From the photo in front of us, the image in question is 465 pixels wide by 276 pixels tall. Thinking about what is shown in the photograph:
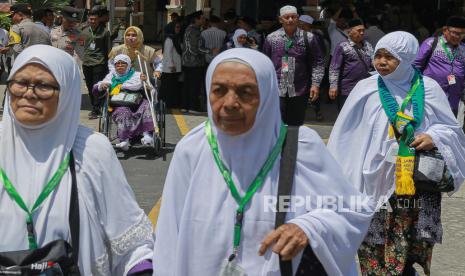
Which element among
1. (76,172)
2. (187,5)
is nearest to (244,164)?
(76,172)

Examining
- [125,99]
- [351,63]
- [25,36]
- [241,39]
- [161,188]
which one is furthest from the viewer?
[241,39]

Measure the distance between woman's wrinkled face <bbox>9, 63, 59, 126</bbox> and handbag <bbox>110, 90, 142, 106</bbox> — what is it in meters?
8.12

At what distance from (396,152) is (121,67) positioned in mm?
6235

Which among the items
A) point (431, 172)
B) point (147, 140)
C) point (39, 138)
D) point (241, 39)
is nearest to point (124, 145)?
point (147, 140)

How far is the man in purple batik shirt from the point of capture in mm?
10820

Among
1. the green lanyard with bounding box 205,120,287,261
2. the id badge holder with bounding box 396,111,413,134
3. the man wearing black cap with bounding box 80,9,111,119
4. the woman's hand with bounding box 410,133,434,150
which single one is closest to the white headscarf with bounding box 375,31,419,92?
the id badge holder with bounding box 396,111,413,134

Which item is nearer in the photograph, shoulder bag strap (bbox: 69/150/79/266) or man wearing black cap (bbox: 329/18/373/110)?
shoulder bag strap (bbox: 69/150/79/266)

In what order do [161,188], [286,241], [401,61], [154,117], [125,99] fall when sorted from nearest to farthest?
[286,241] < [401,61] < [161,188] < [154,117] < [125,99]

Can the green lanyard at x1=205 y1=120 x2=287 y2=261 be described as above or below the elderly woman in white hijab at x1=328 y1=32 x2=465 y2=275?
above

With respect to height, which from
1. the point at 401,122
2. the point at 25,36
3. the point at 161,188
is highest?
the point at 401,122

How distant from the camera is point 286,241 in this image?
320cm

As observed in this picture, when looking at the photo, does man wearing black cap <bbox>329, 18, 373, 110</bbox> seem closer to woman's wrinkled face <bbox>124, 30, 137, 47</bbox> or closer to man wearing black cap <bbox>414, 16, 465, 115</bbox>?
man wearing black cap <bbox>414, 16, 465, 115</bbox>

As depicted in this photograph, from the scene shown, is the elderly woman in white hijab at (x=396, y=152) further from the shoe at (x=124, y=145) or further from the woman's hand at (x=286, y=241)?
the shoe at (x=124, y=145)

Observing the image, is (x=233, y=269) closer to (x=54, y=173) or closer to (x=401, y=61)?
(x=54, y=173)
